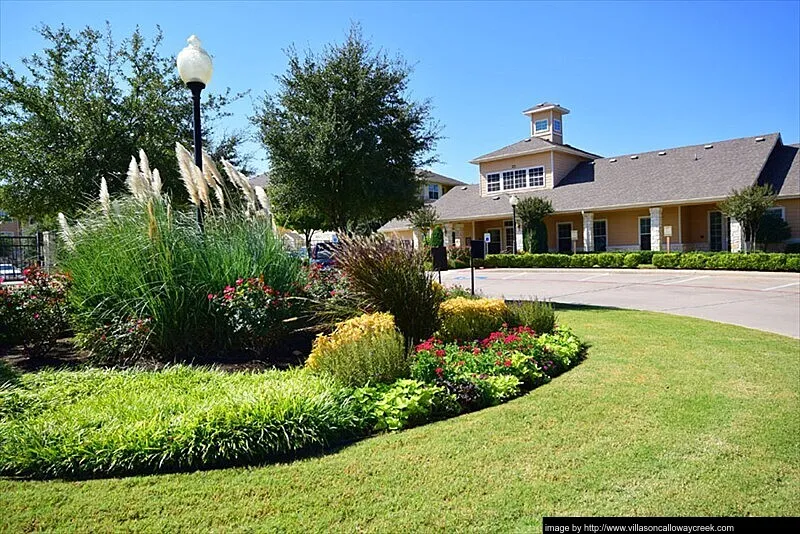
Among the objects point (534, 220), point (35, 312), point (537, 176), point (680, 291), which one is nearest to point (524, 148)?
point (537, 176)

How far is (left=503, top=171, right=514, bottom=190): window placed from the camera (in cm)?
3514

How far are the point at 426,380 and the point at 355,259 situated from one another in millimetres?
2334

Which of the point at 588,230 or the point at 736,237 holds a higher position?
the point at 588,230

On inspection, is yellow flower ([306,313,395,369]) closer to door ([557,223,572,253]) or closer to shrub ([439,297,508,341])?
shrub ([439,297,508,341])

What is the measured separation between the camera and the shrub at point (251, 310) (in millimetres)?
6434

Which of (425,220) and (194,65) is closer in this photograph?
(194,65)

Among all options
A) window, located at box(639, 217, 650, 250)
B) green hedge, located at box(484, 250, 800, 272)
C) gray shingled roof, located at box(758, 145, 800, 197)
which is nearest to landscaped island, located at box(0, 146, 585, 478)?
green hedge, located at box(484, 250, 800, 272)

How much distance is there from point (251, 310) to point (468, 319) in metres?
2.95

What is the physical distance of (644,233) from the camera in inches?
1158

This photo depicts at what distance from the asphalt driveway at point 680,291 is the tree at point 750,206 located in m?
2.92

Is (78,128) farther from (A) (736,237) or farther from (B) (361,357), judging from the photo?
(A) (736,237)

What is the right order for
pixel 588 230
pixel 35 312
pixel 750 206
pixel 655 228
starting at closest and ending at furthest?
pixel 35 312 < pixel 750 206 < pixel 655 228 < pixel 588 230

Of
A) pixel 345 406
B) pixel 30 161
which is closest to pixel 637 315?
pixel 345 406

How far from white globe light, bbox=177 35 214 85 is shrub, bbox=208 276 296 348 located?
127 inches
